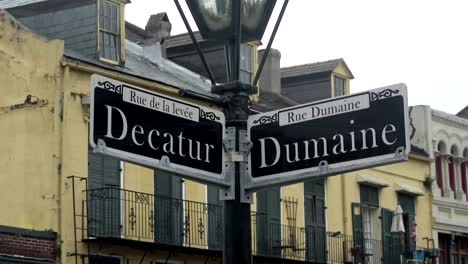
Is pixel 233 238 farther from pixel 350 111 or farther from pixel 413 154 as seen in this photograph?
pixel 413 154

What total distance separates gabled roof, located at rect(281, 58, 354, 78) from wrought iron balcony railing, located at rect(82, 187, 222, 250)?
783cm

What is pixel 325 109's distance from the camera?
243 inches

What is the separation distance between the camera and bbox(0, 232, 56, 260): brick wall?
20750mm

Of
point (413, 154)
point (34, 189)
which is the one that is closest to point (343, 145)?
point (34, 189)

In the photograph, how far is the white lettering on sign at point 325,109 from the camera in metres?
6.09

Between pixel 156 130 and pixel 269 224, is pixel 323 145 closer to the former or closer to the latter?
pixel 156 130

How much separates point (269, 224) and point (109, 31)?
6744mm

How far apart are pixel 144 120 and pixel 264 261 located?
21178mm

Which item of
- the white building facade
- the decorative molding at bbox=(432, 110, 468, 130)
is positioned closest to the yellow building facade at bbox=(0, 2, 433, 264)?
the white building facade

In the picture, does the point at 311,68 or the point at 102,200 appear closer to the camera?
the point at 102,200

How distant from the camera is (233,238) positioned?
243 inches

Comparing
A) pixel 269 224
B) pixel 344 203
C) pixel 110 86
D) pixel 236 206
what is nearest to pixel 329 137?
pixel 236 206

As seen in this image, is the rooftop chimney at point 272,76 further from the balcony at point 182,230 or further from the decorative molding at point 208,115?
the decorative molding at point 208,115

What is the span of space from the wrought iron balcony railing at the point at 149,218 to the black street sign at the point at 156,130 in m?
16.1
